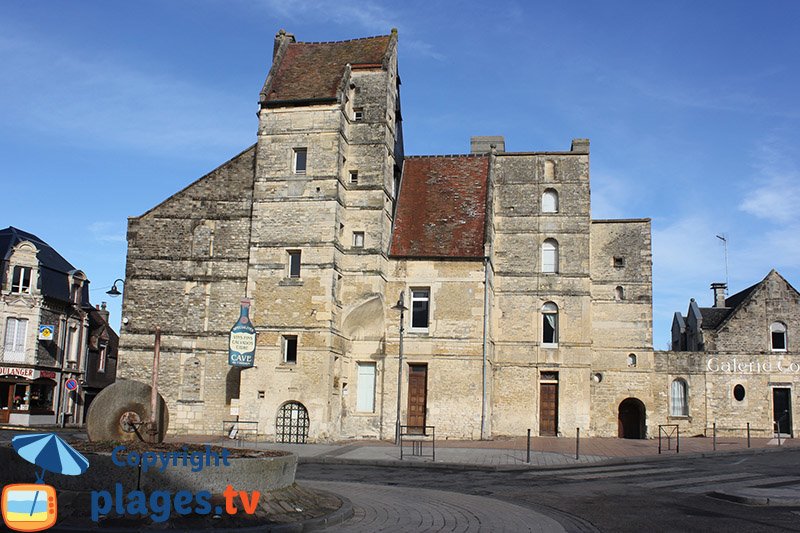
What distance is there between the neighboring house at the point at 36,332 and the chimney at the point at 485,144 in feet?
82.3

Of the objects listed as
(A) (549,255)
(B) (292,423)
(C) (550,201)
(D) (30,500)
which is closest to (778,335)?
(A) (549,255)

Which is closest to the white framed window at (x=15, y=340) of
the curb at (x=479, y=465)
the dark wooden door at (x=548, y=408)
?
the curb at (x=479, y=465)

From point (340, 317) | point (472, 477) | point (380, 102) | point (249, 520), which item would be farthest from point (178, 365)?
point (249, 520)

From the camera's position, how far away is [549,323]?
1358 inches

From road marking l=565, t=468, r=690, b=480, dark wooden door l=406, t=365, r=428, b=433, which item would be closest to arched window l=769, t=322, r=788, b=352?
dark wooden door l=406, t=365, r=428, b=433

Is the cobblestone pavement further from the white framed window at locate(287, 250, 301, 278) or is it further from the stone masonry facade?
the white framed window at locate(287, 250, 301, 278)

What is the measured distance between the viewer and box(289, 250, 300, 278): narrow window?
30812 millimetres

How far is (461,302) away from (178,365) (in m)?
12.1

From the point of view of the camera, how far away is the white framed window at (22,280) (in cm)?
4219

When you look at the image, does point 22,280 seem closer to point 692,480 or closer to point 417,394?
point 417,394

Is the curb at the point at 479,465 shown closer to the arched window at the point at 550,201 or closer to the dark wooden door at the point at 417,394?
the dark wooden door at the point at 417,394

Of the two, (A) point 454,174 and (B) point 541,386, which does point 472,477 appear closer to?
(B) point 541,386

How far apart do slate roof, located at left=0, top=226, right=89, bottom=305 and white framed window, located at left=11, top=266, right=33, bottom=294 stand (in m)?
0.57

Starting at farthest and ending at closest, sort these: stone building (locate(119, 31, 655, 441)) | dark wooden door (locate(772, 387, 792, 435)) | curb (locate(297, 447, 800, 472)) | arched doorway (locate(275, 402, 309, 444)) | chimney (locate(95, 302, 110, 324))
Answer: chimney (locate(95, 302, 110, 324))
dark wooden door (locate(772, 387, 792, 435))
stone building (locate(119, 31, 655, 441))
arched doorway (locate(275, 402, 309, 444))
curb (locate(297, 447, 800, 472))
